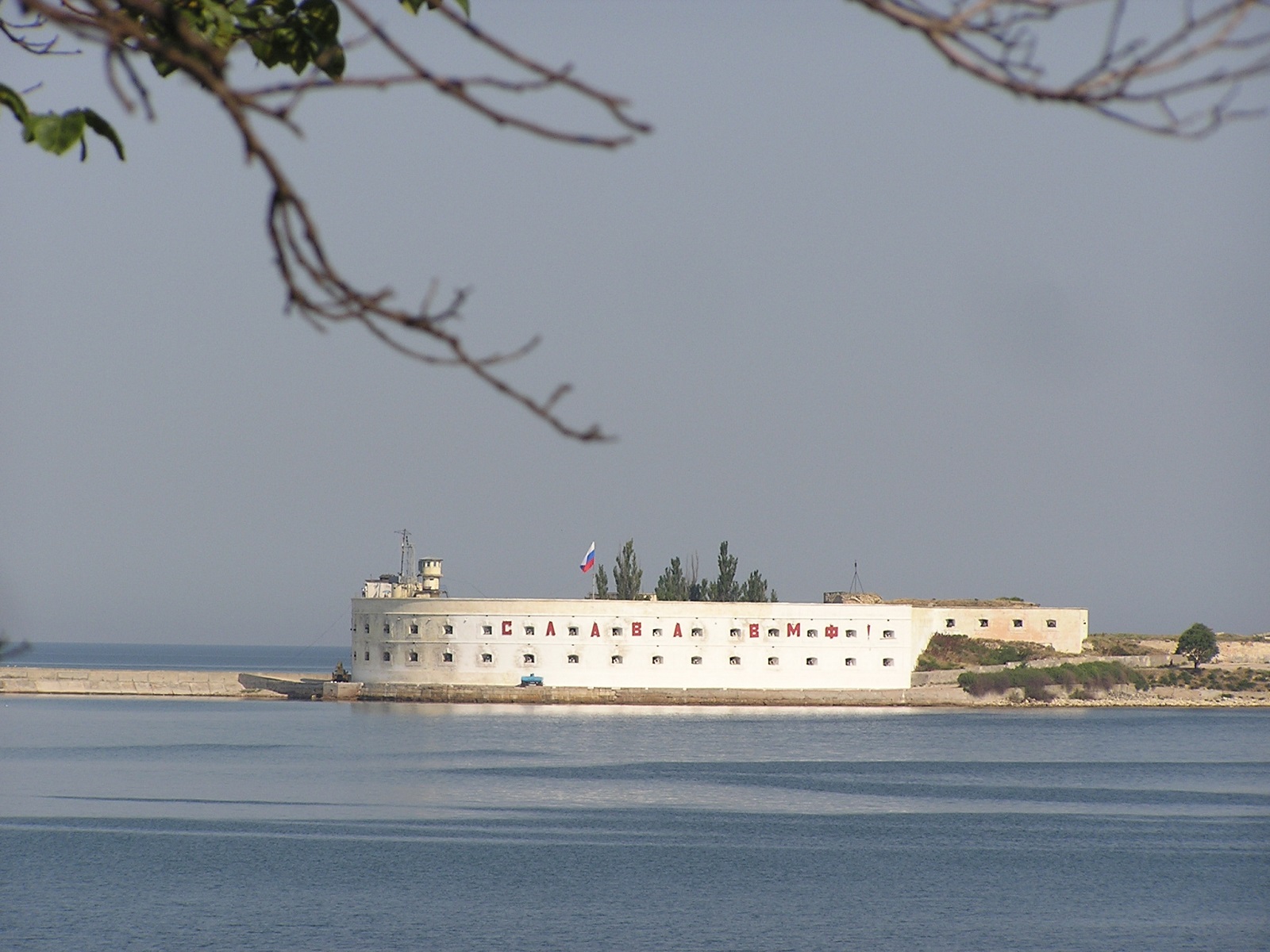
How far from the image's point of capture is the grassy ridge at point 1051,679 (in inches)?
2768

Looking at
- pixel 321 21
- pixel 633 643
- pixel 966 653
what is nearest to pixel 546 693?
pixel 633 643

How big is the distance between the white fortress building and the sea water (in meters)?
3.63

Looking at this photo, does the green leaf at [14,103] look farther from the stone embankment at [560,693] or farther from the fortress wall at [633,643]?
the stone embankment at [560,693]

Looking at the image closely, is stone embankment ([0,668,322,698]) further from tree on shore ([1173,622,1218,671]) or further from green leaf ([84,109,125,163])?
green leaf ([84,109,125,163])

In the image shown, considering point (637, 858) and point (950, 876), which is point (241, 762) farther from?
point (950, 876)

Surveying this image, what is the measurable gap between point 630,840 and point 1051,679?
140 feet

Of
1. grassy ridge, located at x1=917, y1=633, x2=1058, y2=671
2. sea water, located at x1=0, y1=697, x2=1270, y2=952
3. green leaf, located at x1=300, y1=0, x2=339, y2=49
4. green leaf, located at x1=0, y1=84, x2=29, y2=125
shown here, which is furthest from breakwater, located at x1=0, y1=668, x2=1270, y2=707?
green leaf, located at x1=0, y1=84, x2=29, y2=125

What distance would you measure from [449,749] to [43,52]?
53.0 metres

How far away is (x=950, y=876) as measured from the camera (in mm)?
31969

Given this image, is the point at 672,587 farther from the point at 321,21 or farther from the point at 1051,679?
the point at 321,21

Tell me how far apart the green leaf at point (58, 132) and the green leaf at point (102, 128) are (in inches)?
0.8

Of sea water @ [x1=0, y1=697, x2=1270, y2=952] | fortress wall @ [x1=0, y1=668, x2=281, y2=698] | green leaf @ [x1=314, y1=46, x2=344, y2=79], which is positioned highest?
green leaf @ [x1=314, y1=46, x2=344, y2=79]

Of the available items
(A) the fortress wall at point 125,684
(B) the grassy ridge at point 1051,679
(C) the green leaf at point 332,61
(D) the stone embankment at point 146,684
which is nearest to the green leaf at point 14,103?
(C) the green leaf at point 332,61

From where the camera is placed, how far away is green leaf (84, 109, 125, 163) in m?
3.53
